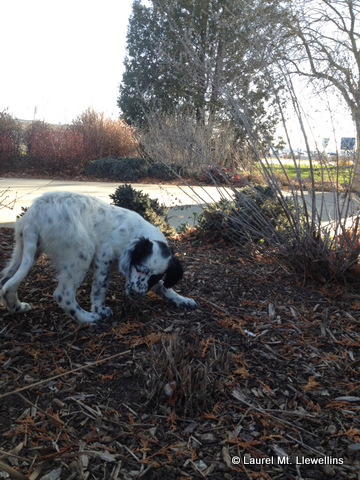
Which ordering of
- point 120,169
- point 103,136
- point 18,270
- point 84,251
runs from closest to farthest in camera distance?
point 18,270
point 84,251
point 120,169
point 103,136

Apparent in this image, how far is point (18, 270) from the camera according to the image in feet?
9.35

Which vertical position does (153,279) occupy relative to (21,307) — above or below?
above

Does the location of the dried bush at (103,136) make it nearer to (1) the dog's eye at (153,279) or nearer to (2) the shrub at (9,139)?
(2) the shrub at (9,139)

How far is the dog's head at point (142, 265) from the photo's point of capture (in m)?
3.17

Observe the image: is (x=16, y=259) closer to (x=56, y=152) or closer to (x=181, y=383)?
(x=181, y=383)

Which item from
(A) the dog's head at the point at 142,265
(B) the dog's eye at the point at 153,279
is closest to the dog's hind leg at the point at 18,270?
(A) the dog's head at the point at 142,265

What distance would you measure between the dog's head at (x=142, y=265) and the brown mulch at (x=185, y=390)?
16 cm

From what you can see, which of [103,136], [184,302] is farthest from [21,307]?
[103,136]

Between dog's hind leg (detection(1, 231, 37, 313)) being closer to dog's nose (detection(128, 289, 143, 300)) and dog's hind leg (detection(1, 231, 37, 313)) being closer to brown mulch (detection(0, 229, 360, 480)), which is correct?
brown mulch (detection(0, 229, 360, 480))

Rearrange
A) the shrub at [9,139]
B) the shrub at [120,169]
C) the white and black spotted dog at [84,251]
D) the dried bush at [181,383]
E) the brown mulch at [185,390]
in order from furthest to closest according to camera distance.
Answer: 1. the shrub at [9,139]
2. the shrub at [120,169]
3. the white and black spotted dog at [84,251]
4. the dried bush at [181,383]
5. the brown mulch at [185,390]

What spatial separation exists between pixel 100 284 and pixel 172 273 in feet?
2.00

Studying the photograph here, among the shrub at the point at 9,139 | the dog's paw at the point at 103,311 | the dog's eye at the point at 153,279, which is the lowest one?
the dog's paw at the point at 103,311

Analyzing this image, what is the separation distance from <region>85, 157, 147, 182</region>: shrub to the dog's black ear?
1119 centimetres

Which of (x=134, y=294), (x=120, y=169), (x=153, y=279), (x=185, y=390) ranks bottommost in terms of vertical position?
(x=185, y=390)
